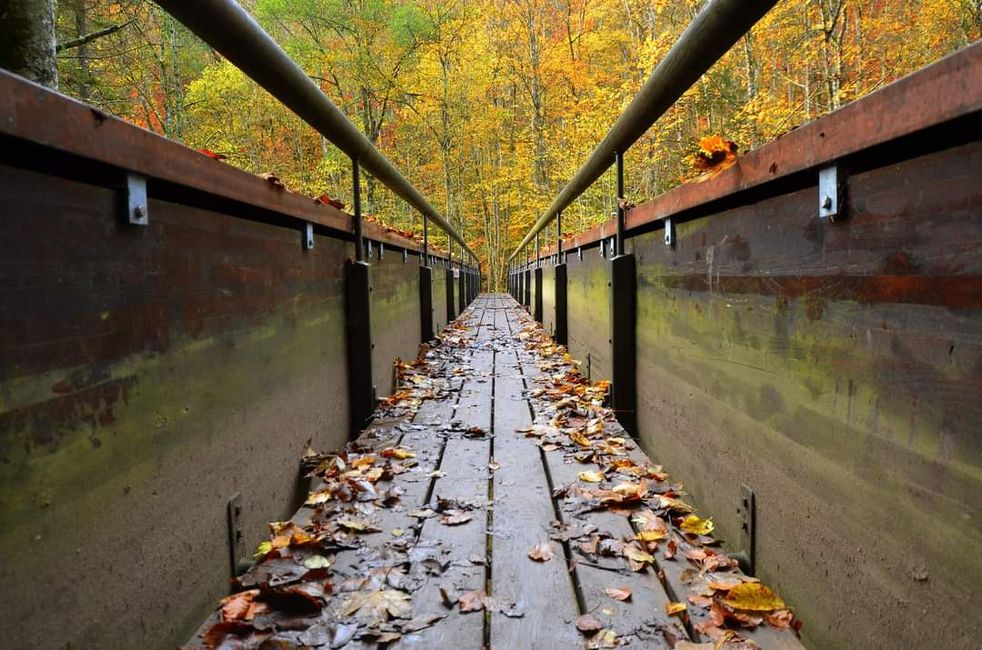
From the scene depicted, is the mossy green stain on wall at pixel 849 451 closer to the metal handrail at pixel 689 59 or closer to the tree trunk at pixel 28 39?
the metal handrail at pixel 689 59

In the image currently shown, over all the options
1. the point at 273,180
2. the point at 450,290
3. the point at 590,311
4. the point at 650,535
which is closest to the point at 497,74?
the point at 450,290

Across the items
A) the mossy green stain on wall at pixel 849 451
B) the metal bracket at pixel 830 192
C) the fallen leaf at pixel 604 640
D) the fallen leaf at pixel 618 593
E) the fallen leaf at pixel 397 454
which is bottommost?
the fallen leaf at pixel 604 640

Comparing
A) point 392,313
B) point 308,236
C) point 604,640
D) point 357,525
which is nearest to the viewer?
point 604,640

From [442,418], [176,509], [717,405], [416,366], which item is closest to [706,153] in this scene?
[717,405]

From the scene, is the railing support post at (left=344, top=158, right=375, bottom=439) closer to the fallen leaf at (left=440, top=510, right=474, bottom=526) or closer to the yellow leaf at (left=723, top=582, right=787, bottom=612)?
the fallen leaf at (left=440, top=510, right=474, bottom=526)

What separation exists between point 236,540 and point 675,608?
3.45 feet

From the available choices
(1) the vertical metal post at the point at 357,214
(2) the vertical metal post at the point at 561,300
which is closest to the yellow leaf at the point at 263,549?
(1) the vertical metal post at the point at 357,214

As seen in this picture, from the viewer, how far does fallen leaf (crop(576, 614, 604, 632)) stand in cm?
123

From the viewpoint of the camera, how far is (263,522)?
5.54ft

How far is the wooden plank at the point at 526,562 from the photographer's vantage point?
1230mm

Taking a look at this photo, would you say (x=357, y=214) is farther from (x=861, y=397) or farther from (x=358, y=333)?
(x=861, y=397)

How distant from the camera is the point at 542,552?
157 cm

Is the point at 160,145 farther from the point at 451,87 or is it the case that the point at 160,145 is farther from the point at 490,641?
the point at 451,87

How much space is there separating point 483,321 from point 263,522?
7.40 m
